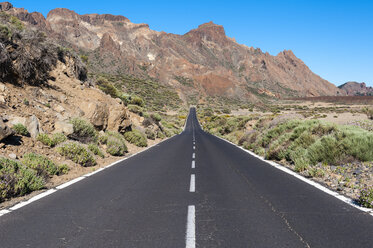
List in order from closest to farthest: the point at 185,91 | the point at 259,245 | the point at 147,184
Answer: the point at 259,245, the point at 147,184, the point at 185,91

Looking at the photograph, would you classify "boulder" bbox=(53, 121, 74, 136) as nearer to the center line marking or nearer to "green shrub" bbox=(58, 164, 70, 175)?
"green shrub" bbox=(58, 164, 70, 175)

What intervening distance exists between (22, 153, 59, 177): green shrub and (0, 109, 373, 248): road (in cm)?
116

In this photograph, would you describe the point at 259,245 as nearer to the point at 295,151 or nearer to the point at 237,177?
the point at 237,177

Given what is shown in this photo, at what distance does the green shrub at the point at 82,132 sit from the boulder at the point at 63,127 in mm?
321

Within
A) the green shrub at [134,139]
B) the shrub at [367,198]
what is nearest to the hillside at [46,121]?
the green shrub at [134,139]

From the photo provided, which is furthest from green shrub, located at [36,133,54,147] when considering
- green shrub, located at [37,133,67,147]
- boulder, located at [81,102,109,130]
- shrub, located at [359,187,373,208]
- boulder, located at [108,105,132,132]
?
shrub, located at [359,187,373,208]

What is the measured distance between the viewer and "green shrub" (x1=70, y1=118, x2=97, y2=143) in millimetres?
12842

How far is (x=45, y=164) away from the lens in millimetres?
8078

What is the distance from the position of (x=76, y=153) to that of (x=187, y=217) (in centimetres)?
714

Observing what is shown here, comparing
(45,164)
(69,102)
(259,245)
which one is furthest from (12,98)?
(259,245)

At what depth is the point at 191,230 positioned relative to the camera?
421 centimetres

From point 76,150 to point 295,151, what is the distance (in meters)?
9.16

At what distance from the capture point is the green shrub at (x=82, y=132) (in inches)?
506

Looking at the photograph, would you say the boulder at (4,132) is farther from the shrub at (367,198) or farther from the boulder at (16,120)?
the shrub at (367,198)
